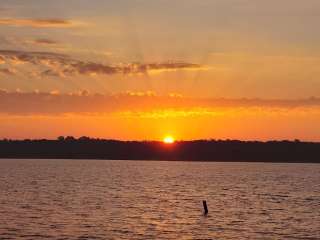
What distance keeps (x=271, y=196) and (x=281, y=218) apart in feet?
127

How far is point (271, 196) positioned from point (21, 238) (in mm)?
67739

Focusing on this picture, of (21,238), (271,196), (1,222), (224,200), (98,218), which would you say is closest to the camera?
(21,238)

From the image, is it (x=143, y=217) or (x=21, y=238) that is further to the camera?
(x=143, y=217)

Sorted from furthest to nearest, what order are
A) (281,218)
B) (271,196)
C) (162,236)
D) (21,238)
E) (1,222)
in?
(271,196) < (281,218) < (1,222) < (162,236) < (21,238)

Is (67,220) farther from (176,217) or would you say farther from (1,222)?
(176,217)

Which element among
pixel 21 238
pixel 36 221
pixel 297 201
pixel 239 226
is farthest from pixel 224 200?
pixel 21 238

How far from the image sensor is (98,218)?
229 feet

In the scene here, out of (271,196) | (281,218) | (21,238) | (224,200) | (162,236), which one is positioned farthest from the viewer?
(271,196)

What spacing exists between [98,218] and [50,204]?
18095mm

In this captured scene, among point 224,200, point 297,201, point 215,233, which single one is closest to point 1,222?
point 215,233

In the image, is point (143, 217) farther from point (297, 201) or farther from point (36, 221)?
point (297, 201)

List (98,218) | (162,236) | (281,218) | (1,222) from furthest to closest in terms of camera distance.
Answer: (281,218) < (98,218) < (1,222) < (162,236)

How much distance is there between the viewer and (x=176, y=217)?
73.1 metres

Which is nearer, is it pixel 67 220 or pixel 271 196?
pixel 67 220
